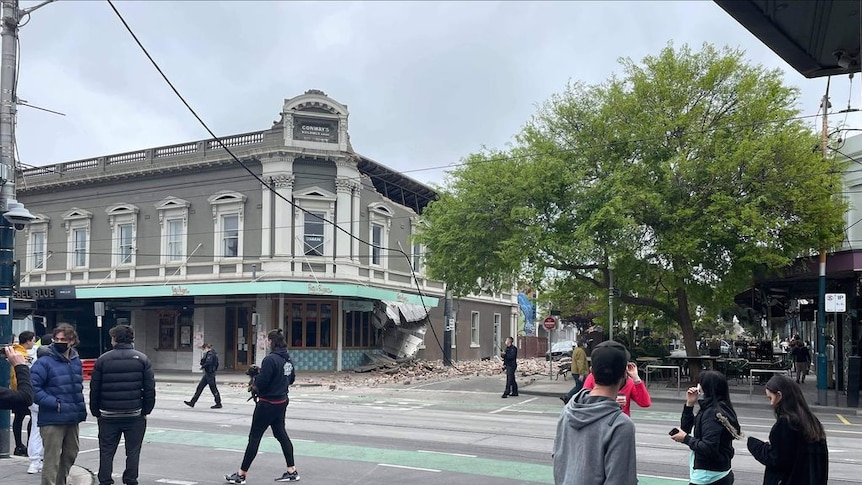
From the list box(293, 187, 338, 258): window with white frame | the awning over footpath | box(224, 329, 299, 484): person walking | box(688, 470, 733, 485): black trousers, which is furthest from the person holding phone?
the awning over footpath

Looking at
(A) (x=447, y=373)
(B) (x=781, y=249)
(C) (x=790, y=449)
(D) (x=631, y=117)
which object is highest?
(D) (x=631, y=117)

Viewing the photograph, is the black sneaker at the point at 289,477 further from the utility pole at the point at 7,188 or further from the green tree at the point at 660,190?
the green tree at the point at 660,190

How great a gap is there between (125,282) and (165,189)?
4.59m

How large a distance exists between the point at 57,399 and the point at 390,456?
5112mm

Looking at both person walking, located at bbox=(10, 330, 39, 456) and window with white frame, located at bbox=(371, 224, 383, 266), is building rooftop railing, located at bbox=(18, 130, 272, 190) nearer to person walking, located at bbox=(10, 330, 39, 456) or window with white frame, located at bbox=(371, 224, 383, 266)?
window with white frame, located at bbox=(371, 224, 383, 266)

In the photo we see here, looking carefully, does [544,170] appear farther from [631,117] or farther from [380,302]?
[380,302]

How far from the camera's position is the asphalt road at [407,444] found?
33.5ft

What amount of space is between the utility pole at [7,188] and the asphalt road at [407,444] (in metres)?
2.01

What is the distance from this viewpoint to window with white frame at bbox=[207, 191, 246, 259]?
107 feet

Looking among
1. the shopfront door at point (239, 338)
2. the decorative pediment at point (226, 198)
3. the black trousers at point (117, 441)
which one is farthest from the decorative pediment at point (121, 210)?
the black trousers at point (117, 441)

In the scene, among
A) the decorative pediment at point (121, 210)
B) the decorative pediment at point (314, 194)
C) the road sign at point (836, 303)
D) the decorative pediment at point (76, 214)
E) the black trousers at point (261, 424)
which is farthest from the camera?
the decorative pediment at point (76, 214)

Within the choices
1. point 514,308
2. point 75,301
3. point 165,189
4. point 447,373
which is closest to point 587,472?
point 447,373

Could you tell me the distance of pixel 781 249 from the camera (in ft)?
66.8

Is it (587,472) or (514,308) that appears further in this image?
(514,308)
